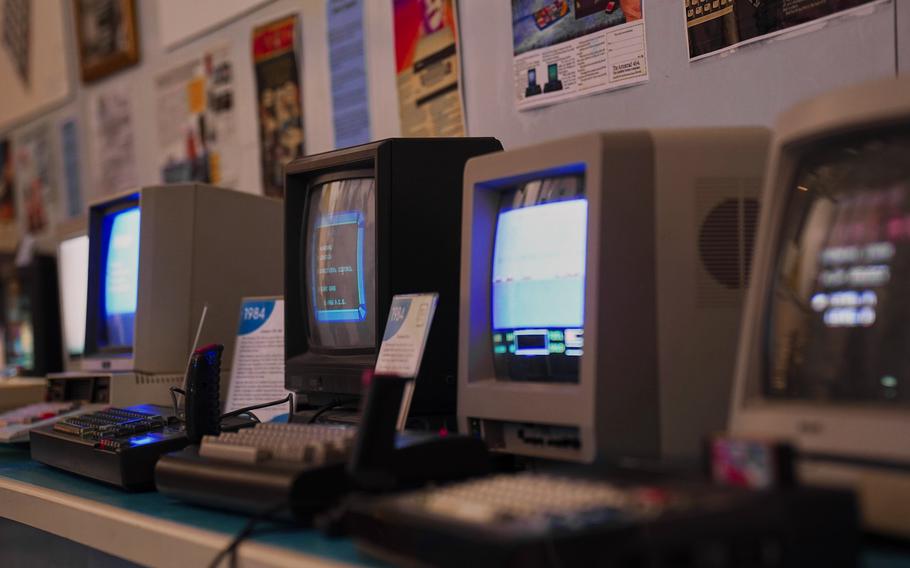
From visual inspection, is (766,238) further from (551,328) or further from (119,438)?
(119,438)

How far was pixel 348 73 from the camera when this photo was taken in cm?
234

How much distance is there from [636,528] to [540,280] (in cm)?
61

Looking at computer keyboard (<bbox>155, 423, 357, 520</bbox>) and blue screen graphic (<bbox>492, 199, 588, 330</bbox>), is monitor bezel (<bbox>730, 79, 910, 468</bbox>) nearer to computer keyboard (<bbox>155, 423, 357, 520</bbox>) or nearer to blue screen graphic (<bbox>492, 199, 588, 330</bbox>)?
blue screen graphic (<bbox>492, 199, 588, 330</bbox>)

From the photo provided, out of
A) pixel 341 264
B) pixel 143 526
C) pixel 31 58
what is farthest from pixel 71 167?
pixel 143 526

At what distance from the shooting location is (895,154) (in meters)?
0.93

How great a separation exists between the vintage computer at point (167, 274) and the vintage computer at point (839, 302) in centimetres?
130

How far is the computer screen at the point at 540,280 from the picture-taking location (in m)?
1.25

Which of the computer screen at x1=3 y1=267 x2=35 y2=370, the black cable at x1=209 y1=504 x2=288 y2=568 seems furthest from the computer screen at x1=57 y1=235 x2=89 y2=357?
the black cable at x1=209 y1=504 x2=288 y2=568

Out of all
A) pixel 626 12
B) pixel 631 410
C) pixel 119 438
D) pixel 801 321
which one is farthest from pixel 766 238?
pixel 119 438

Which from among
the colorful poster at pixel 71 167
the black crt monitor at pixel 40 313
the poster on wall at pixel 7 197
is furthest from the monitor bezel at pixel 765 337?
the poster on wall at pixel 7 197

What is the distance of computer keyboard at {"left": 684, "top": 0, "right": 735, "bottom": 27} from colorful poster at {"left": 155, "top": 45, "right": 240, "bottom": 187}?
1.57 metres

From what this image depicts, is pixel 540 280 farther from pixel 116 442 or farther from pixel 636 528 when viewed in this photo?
pixel 116 442

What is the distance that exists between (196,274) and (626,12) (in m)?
1.00

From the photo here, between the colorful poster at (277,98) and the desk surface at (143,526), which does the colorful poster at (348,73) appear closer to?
the colorful poster at (277,98)
